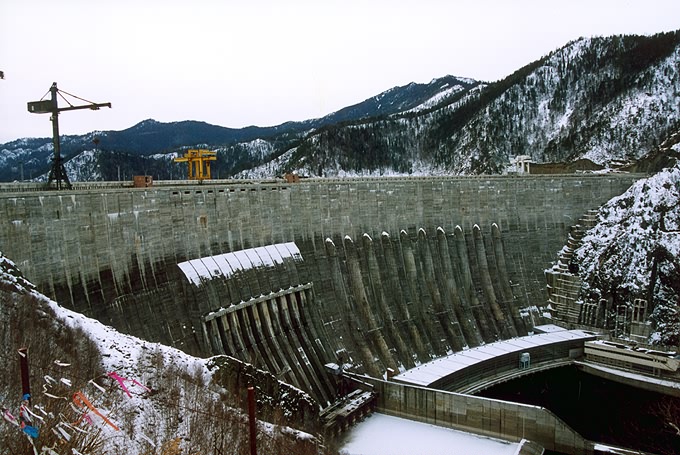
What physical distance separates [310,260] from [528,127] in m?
84.9

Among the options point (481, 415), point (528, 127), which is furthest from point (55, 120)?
point (528, 127)

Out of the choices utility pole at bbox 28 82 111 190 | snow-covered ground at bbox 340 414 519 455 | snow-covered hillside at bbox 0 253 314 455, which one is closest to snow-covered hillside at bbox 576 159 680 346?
snow-covered ground at bbox 340 414 519 455

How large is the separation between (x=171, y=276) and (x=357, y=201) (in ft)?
48.9

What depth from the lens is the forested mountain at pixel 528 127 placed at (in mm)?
89562

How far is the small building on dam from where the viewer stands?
74.3ft

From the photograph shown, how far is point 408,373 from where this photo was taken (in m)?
32.2

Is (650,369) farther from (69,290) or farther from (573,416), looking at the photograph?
(69,290)

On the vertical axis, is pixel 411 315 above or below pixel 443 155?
below

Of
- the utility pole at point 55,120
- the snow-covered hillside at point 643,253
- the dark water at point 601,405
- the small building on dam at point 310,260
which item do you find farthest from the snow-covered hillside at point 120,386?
the snow-covered hillside at point 643,253

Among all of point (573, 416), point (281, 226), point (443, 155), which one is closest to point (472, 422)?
point (573, 416)

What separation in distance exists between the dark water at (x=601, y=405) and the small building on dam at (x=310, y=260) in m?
4.24

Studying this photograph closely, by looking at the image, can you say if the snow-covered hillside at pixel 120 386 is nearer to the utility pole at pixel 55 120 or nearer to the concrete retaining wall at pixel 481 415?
the utility pole at pixel 55 120

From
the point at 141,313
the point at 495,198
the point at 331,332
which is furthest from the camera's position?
the point at 495,198

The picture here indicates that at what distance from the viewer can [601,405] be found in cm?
3347
